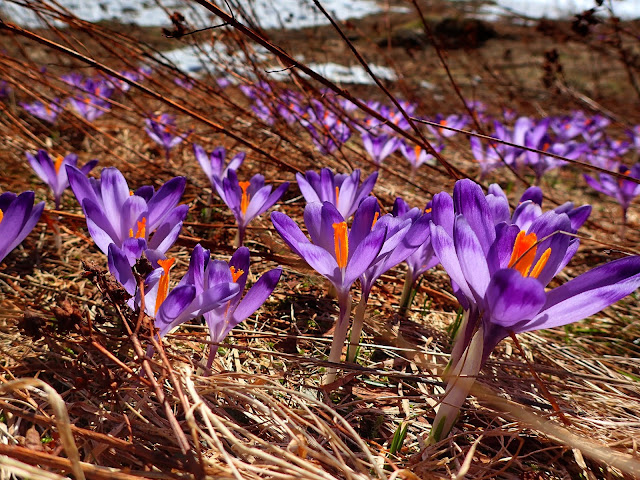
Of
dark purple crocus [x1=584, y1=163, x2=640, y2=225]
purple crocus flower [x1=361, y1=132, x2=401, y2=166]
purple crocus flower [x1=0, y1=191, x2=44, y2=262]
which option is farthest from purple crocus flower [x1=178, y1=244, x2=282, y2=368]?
dark purple crocus [x1=584, y1=163, x2=640, y2=225]

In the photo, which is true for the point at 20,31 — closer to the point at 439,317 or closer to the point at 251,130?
the point at 439,317

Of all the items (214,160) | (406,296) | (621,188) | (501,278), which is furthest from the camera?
(621,188)

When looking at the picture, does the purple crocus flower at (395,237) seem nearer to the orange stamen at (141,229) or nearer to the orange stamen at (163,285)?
the orange stamen at (163,285)

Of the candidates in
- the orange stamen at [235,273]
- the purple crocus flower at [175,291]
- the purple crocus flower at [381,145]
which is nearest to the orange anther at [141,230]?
the purple crocus flower at [175,291]

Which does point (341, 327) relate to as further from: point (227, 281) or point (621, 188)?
point (621, 188)

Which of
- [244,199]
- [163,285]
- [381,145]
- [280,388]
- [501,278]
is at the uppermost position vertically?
[381,145]

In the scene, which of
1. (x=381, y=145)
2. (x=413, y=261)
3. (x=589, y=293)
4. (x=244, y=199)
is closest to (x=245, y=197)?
(x=244, y=199)

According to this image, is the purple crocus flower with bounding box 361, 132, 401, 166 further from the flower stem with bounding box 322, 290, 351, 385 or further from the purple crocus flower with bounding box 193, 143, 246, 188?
the flower stem with bounding box 322, 290, 351, 385
